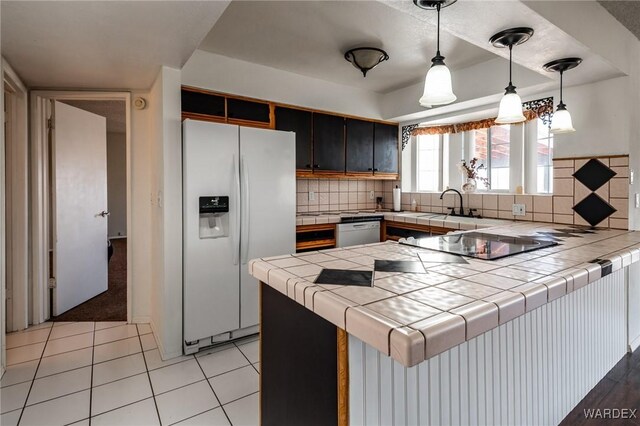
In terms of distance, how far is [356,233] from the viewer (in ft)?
11.7

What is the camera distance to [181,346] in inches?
97.4

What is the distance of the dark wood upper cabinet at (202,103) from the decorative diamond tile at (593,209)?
3.00m

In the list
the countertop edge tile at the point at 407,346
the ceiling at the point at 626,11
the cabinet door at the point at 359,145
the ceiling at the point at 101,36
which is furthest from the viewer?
the cabinet door at the point at 359,145

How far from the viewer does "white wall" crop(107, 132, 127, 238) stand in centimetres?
729

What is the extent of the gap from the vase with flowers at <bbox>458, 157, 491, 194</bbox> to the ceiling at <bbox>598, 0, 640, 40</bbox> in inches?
64.4

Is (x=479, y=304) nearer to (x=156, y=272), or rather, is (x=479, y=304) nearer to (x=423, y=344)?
(x=423, y=344)

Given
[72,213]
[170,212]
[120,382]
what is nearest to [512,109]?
[170,212]

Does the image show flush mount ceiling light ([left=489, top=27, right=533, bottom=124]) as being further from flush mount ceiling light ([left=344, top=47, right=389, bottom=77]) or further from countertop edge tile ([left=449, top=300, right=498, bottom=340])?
countertop edge tile ([left=449, top=300, right=498, bottom=340])

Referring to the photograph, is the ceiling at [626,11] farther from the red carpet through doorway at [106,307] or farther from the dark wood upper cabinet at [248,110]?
the red carpet through doorway at [106,307]

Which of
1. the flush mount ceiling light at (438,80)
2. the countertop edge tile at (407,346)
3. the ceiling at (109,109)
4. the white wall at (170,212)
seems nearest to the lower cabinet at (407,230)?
the flush mount ceiling light at (438,80)

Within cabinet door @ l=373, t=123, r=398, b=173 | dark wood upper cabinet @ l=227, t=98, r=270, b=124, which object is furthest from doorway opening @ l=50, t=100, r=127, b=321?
cabinet door @ l=373, t=123, r=398, b=173

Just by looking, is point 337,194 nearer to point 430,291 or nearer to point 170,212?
point 170,212

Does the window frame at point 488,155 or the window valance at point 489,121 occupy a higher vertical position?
the window valance at point 489,121

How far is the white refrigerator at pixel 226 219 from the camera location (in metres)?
2.43
